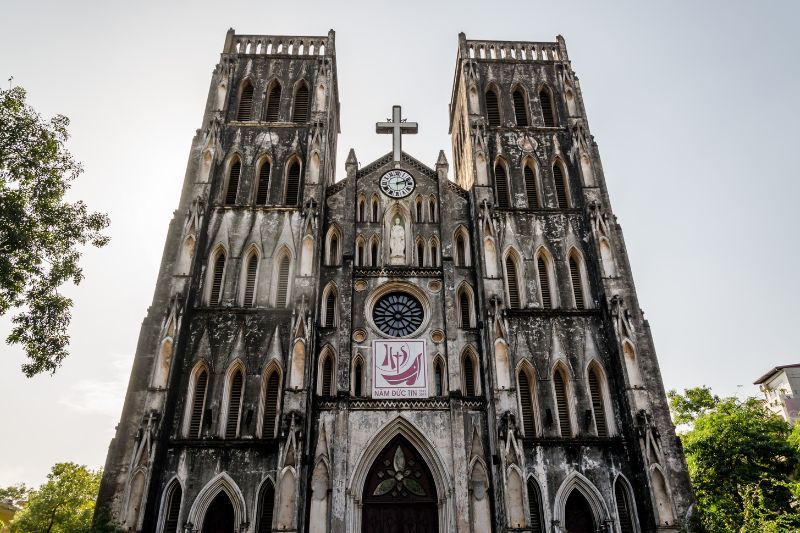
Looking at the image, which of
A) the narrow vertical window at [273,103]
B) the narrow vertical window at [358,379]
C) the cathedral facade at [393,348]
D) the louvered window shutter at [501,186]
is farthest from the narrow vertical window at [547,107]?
the narrow vertical window at [358,379]

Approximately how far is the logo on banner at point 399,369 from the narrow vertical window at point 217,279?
18.8ft

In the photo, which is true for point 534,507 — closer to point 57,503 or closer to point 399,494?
point 399,494

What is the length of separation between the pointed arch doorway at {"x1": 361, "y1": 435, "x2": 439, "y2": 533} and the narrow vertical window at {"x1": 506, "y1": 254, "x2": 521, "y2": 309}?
6075mm

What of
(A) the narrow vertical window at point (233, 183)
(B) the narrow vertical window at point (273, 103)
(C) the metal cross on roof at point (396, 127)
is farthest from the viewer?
(B) the narrow vertical window at point (273, 103)

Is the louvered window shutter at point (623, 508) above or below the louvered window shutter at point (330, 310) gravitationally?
below

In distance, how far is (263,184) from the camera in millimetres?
24188

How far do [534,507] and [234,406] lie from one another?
9521 mm

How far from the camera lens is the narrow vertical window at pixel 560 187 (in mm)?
24094

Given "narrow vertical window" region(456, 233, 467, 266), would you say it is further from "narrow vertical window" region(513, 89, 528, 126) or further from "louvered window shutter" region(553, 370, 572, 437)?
"narrow vertical window" region(513, 89, 528, 126)

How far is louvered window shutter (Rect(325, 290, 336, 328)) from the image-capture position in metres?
20.9

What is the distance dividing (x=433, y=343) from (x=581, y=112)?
12.3 meters

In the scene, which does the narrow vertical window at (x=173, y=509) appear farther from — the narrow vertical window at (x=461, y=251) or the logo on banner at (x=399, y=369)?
the narrow vertical window at (x=461, y=251)

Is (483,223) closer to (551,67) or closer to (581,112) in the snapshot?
(581,112)

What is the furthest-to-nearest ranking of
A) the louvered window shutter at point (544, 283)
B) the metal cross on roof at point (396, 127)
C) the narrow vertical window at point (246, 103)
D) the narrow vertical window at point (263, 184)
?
1. the narrow vertical window at point (246, 103)
2. the metal cross on roof at point (396, 127)
3. the narrow vertical window at point (263, 184)
4. the louvered window shutter at point (544, 283)
